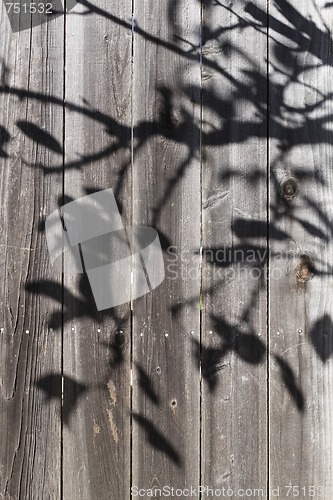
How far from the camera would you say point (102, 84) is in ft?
6.34

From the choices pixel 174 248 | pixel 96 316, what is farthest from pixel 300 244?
pixel 96 316

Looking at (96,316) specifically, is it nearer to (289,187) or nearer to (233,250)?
(233,250)

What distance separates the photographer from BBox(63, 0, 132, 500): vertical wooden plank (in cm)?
193

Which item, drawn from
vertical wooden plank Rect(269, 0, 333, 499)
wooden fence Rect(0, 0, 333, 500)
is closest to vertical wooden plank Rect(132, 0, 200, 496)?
wooden fence Rect(0, 0, 333, 500)

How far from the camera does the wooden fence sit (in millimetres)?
1933

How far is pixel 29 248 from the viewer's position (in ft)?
6.34

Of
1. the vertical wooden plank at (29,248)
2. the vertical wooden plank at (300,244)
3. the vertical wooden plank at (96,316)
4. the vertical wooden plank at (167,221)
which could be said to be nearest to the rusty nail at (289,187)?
the vertical wooden plank at (300,244)

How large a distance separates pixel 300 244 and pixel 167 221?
19.1 inches

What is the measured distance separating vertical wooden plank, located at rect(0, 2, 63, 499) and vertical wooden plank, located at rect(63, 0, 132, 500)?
5 centimetres

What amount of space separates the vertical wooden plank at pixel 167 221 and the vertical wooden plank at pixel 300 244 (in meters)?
0.28

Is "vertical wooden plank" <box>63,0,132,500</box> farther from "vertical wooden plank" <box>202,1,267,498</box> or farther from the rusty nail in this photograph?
the rusty nail

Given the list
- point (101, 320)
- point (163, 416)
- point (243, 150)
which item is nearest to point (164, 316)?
point (101, 320)

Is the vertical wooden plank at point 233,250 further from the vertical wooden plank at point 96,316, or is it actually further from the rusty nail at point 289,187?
the vertical wooden plank at point 96,316

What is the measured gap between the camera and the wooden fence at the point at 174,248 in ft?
6.34
